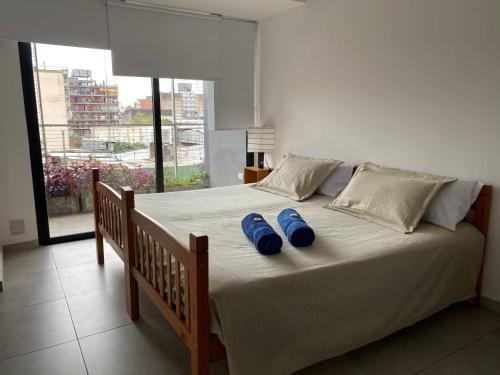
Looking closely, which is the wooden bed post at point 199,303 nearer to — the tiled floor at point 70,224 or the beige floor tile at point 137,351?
the beige floor tile at point 137,351

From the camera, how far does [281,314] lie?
1524mm

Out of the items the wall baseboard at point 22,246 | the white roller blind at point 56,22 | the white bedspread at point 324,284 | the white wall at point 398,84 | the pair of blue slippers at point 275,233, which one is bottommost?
the wall baseboard at point 22,246

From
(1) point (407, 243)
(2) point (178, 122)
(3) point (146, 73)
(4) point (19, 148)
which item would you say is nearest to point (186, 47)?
(3) point (146, 73)

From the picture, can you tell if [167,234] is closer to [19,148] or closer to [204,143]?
[19,148]

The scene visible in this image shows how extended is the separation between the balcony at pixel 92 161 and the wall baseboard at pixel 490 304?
10.2 feet

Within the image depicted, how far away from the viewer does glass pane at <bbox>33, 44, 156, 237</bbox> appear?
133 inches

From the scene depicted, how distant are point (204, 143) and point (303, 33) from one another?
171 cm

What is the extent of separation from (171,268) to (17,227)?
241 cm

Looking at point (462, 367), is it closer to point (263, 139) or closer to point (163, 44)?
point (263, 139)

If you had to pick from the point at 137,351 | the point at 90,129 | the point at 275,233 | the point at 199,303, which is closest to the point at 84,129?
the point at 90,129

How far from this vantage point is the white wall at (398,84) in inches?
87.2

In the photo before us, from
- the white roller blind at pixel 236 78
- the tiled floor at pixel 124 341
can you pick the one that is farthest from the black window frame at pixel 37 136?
the tiled floor at pixel 124 341

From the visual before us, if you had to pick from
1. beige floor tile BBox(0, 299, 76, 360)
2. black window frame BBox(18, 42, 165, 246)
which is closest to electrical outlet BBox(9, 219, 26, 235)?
black window frame BBox(18, 42, 165, 246)

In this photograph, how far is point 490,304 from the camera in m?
2.32
